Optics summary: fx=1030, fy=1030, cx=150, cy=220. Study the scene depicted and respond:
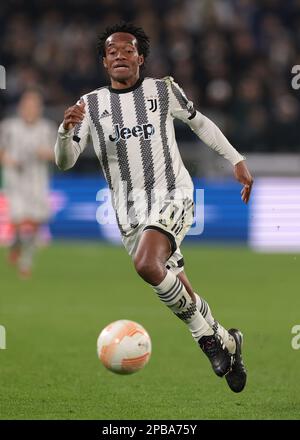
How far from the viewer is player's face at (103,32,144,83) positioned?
5.90 meters

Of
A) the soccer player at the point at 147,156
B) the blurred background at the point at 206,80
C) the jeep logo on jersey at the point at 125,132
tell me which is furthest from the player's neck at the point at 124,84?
the blurred background at the point at 206,80

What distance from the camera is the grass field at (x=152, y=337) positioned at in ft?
18.4

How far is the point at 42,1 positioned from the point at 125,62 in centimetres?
1325

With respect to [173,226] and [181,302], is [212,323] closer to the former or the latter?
[181,302]

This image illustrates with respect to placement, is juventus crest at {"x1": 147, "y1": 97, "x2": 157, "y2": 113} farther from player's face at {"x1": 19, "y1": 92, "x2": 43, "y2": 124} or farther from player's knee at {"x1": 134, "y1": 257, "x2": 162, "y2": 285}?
player's face at {"x1": 19, "y1": 92, "x2": 43, "y2": 124}

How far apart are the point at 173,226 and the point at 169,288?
401 mm

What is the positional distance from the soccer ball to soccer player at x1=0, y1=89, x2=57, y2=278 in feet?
23.0

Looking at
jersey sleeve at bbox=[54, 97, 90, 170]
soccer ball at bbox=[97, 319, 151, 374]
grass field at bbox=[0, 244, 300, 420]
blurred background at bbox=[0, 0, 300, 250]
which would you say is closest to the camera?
grass field at bbox=[0, 244, 300, 420]

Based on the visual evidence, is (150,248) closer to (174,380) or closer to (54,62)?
(174,380)

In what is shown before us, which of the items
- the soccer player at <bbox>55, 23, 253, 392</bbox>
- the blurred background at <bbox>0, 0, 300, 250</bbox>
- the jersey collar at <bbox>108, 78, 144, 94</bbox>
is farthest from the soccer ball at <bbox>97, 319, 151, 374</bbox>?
the blurred background at <bbox>0, 0, 300, 250</bbox>

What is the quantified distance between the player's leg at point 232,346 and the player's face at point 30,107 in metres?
7.12

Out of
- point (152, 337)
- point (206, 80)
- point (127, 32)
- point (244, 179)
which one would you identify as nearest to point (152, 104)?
point (127, 32)
